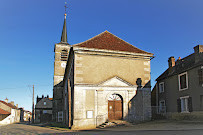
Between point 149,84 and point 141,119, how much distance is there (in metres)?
3.58

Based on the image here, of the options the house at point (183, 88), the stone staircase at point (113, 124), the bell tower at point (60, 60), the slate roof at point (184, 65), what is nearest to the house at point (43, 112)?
the bell tower at point (60, 60)

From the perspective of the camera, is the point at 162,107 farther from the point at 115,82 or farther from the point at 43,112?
the point at 43,112

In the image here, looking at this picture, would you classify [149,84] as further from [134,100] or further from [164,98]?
[164,98]

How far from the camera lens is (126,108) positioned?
17.5 meters

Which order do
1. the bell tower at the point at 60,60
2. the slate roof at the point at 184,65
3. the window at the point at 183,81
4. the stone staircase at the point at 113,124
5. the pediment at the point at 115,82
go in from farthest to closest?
the bell tower at the point at 60,60 → the window at the point at 183,81 → the slate roof at the point at 184,65 → the pediment at the point at 115,82 → the stone staircase at the point at 113,124

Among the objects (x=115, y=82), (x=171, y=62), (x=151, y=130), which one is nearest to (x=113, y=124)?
(x=115, y=82)

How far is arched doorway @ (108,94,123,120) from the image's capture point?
17219 mm

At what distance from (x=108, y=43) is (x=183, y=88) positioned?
9010mm

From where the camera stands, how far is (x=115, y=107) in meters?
17.4

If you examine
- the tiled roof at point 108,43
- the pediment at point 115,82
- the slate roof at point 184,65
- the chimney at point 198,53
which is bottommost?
the pediment at point 115,82

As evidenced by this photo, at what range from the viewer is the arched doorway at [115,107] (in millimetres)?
17219

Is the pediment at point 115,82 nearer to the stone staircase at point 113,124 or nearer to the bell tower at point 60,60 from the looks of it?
the stone staircase at point 113,124

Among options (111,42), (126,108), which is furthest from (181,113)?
(111,42)

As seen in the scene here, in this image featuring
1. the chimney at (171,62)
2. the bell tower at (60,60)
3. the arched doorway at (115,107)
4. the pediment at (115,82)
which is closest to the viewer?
the arched doorway at (115,107)
